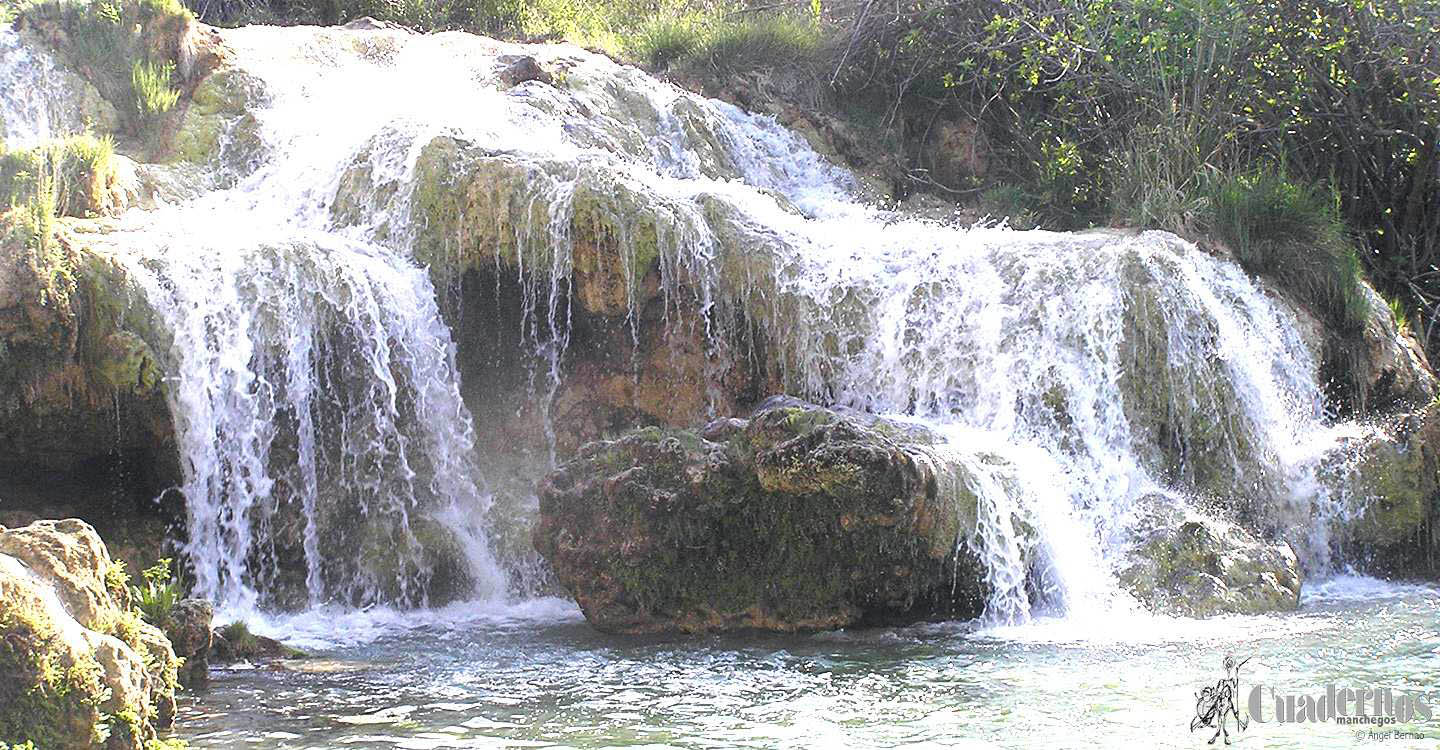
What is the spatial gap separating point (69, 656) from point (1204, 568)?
5708 millimetres

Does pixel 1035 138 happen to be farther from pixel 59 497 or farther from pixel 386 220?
pixel 59 497

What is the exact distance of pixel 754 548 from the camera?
7625 mm

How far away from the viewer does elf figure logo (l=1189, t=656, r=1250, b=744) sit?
5129 millimetres

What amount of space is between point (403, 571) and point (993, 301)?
4.03m

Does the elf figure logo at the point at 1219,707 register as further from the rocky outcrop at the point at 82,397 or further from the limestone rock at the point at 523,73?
the limestone rock at the point at 523,73

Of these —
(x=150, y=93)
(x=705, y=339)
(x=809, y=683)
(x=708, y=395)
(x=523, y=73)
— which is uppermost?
(x=523, y=73)

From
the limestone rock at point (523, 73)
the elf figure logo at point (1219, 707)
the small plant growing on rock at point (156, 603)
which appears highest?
the limestone rock at point (523, 73)

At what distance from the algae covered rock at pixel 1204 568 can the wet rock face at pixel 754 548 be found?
102cm

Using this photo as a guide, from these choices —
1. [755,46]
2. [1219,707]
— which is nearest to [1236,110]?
[755,46]

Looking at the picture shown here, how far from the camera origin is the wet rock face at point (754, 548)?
7.48 m

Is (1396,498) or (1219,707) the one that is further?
(1396,498)

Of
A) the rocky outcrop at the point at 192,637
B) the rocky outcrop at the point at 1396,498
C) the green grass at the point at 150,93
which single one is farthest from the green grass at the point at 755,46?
the rocky outcrop at the point at 192,637

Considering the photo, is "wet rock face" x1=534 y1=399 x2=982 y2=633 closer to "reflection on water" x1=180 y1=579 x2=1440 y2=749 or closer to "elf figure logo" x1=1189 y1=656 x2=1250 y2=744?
"reflection on water" x1=180 y1=579 x2=1440 y2=749

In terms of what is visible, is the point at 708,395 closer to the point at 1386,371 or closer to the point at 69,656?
the point at 1386,371
